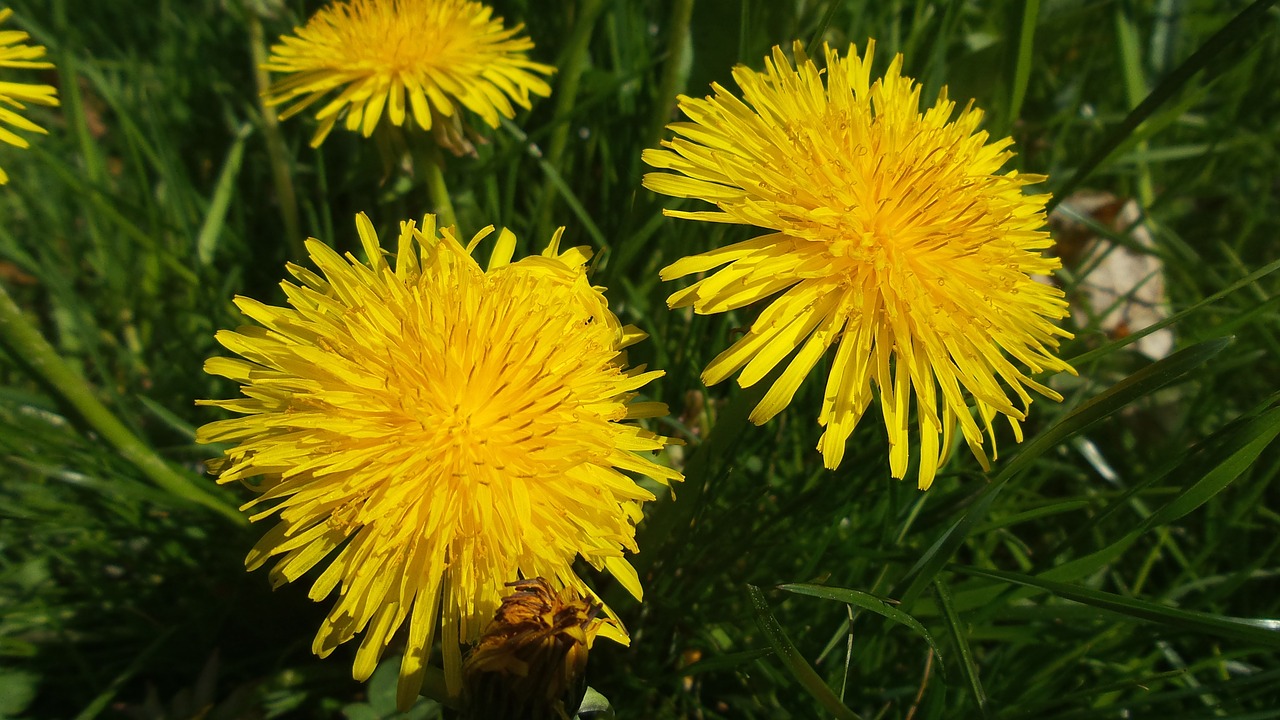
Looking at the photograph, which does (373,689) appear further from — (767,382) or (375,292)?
(767,382)

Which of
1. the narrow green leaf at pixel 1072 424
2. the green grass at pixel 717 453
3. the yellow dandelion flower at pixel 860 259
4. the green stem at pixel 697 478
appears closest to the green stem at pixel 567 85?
the green grass at pixel 717 453

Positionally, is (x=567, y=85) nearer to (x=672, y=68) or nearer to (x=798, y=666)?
(x=672, y=68)

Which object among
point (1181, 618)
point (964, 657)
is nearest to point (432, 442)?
point (964, 657)

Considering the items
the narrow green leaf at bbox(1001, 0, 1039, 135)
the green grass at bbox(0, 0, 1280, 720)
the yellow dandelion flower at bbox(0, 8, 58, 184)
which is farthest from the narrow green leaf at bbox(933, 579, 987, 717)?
the yellow dandelion flower at bbox(0, 8, 58, 184)

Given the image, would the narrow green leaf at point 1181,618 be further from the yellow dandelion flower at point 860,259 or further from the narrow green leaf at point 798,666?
the narrow green leaf at point 798,666

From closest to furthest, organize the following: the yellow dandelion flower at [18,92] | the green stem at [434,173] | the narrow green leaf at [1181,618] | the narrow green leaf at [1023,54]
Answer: the narrow green leaf at [1181,618] < the yellow dandelion flower at [18,92] < the narrow green leaf at [1023,54] < the green stem at [434,173]

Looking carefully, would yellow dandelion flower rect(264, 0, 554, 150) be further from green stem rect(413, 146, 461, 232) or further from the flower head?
the flower head
